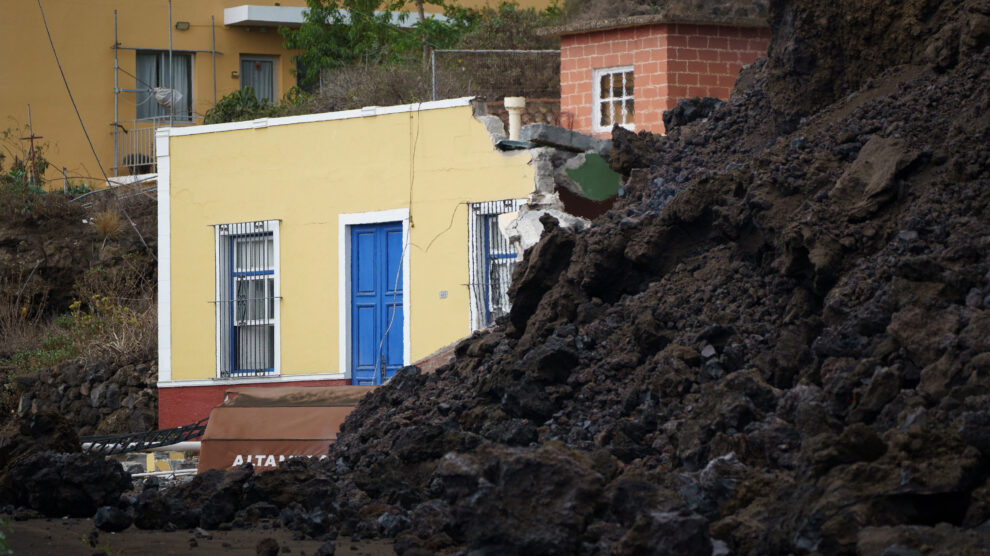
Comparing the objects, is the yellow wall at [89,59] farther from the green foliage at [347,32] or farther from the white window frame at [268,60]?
the green foliage at [347,32]

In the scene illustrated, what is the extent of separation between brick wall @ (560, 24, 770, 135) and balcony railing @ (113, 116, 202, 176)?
36.3 ft

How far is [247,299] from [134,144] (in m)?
10.1

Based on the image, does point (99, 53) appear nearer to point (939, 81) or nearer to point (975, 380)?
point (939, 81)

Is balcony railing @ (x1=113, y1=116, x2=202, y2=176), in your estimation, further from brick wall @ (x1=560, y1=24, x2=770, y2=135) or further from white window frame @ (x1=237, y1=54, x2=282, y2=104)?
brick wall @ (x1=560, y1=24, x2=770, y2=135)

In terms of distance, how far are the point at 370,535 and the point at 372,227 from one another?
33.2ft

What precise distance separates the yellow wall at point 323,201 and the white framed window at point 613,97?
128 inches

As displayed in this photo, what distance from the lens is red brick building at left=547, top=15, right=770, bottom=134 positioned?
56.8ft

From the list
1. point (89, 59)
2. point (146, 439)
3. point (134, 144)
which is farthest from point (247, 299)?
point (89, 59)

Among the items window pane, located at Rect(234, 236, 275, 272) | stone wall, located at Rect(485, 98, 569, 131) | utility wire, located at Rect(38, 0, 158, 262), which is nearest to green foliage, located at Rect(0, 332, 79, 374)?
utility wire, located at Rect(38, 0, 158, 262)

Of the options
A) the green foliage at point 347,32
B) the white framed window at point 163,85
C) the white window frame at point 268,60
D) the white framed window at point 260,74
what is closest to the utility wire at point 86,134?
the white framed window at point 163,85

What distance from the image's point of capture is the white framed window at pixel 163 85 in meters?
26.0

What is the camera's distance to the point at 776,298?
23.7 feet

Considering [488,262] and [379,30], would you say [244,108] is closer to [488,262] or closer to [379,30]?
[379,30]

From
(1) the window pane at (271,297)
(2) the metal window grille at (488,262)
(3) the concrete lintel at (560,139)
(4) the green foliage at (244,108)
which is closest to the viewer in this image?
(3) the concrete lintel at (560,139)
